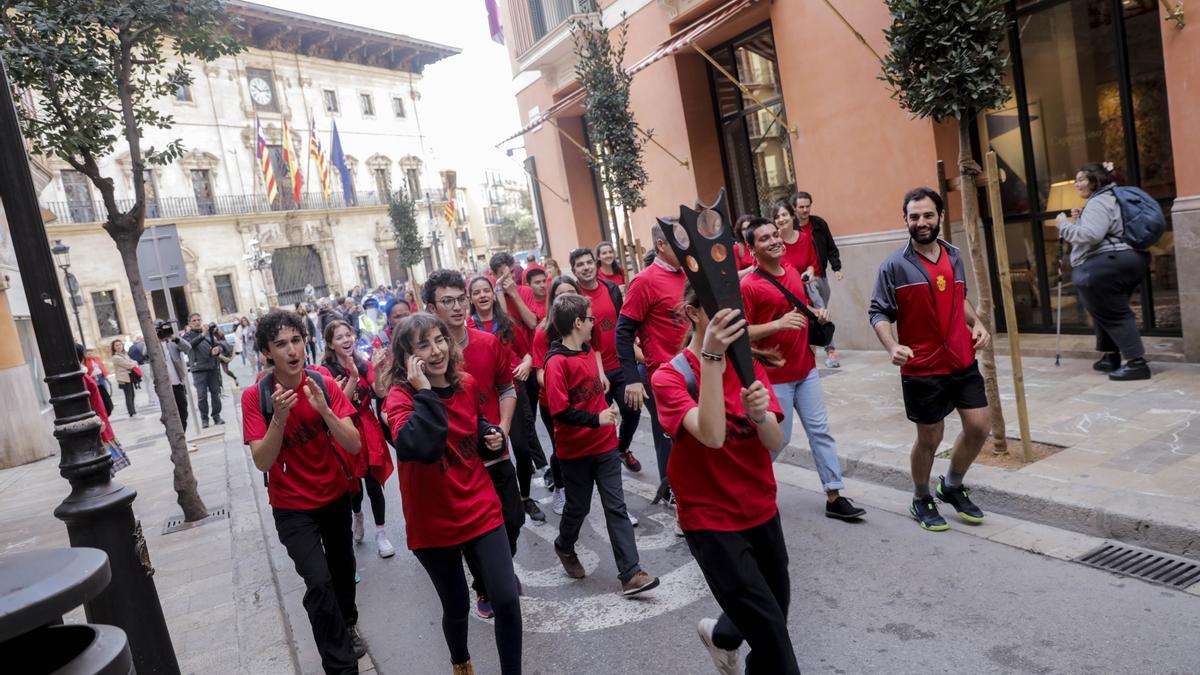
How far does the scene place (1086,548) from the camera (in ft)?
14.4

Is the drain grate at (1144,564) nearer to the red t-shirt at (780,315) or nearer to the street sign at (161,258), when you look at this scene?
the red t-shirt at (780,315)

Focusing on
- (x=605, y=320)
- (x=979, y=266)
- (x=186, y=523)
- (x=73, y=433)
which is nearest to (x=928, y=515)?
(x=979, y=266)

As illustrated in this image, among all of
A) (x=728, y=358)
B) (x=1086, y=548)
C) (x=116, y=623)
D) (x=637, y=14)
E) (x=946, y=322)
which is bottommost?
(x=1086, y=548)

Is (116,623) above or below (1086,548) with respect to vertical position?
above

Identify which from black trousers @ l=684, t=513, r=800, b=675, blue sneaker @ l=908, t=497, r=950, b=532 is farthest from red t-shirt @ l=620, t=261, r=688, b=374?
black trousers @ l=684, t=513, r=800, b=675

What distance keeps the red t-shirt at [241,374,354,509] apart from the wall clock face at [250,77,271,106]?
44.3m

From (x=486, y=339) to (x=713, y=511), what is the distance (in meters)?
2.22

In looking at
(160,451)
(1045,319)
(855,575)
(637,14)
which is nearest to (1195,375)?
(1045,319)

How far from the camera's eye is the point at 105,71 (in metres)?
7.32

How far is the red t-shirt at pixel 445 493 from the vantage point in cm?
344

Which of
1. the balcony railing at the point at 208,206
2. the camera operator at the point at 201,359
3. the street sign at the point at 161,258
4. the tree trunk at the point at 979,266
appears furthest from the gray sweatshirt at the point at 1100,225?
the balcony railing at the point at 208,206

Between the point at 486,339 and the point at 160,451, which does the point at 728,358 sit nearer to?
the point at 486,339

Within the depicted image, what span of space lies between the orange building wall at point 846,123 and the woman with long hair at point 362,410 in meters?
6.85

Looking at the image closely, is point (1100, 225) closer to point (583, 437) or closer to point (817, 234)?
point (817, 234)
